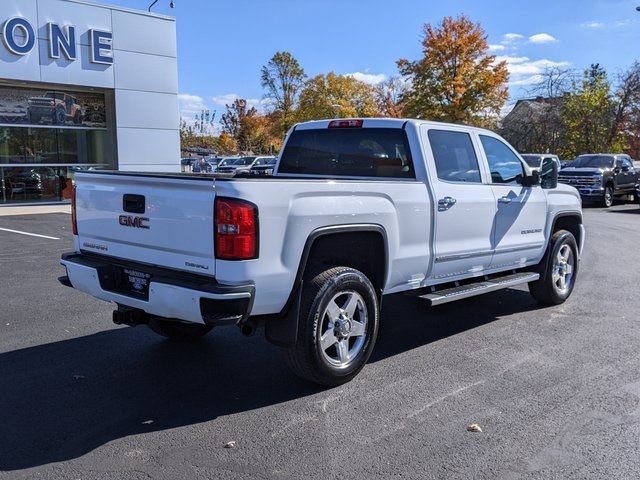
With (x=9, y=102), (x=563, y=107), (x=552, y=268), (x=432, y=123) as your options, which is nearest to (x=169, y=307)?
(x=432, y=123)

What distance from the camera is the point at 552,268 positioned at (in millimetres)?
6891

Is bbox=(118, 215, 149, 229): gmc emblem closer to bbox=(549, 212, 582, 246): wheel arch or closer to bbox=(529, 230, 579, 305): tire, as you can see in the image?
bbox=(529, 230, 579, 305): tire

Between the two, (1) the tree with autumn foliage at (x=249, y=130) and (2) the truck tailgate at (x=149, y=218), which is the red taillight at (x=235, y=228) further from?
(1) the tree with autumn foliage at (x=249, y=130)

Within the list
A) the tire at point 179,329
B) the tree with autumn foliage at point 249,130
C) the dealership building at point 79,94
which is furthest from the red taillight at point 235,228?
the tree with autumn foliage at point 249,130

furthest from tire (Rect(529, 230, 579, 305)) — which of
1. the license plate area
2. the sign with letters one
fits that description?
the sign with letters one

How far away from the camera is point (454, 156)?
18.7 feet

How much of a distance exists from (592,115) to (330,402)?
3669cm

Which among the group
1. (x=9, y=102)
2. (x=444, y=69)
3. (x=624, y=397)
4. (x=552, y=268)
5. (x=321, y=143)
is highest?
(x=444, y=69)

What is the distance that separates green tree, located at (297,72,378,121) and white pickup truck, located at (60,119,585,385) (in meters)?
45.5

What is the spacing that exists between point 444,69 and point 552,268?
3175cm

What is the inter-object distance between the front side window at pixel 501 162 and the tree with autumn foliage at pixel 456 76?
30534 millimetres

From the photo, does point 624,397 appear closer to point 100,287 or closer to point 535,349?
point 535,349

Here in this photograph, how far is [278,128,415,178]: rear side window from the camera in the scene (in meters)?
5.40

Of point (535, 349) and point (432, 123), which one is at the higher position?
point (432, 123)
